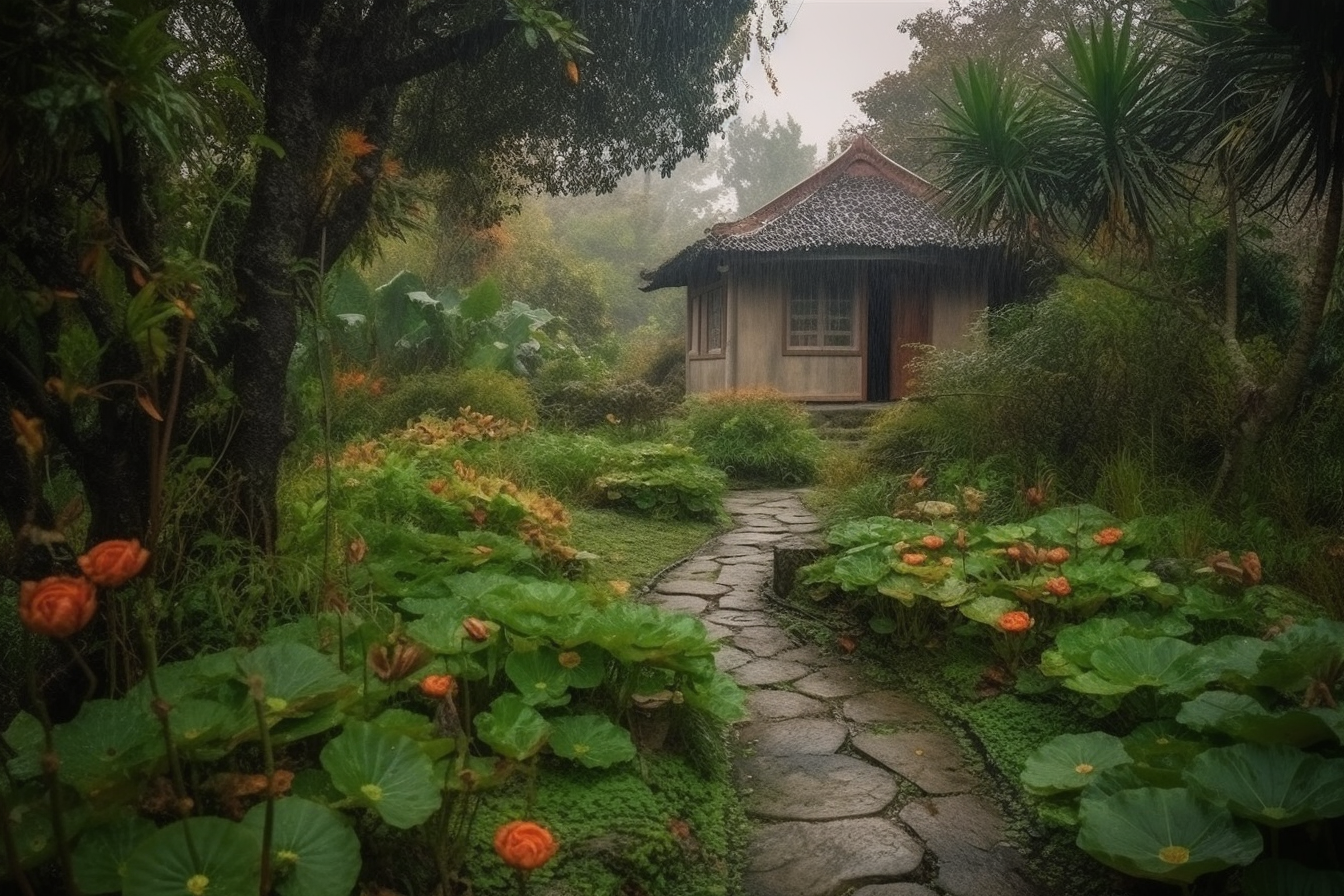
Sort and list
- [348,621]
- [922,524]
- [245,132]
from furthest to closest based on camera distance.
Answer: [922,524], [245,132], [348,621]

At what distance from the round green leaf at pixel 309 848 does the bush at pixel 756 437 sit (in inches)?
330

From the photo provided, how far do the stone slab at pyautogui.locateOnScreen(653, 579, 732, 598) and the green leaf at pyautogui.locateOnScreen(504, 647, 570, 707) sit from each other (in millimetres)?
2479

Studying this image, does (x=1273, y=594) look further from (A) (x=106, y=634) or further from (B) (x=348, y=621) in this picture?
(A) (x=106, y=634)

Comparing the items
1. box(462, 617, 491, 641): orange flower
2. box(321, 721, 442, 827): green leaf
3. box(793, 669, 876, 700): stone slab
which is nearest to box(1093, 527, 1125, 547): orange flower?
box(793, 669, 876, 700): stone slab

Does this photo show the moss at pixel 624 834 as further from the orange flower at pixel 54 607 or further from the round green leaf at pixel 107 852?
the orange flower at pixel 54 607

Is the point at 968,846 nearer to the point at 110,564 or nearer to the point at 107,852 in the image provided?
the point at 107,852

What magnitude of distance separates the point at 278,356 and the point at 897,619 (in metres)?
3.02

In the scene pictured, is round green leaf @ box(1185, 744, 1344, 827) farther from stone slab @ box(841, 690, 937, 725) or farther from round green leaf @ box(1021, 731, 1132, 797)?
stone slab @ box(841, 690, 937, 725)

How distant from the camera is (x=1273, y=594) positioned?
3576 millimetres

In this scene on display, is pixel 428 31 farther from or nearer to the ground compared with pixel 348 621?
farther from the ground

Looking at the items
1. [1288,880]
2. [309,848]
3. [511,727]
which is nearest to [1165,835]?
[1288,880]

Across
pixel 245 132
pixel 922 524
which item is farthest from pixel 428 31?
pixel 922 524

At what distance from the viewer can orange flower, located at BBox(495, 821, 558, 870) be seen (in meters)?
1.45

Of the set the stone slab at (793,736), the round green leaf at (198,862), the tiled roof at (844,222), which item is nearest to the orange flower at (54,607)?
the round green leaf at (198,862)
